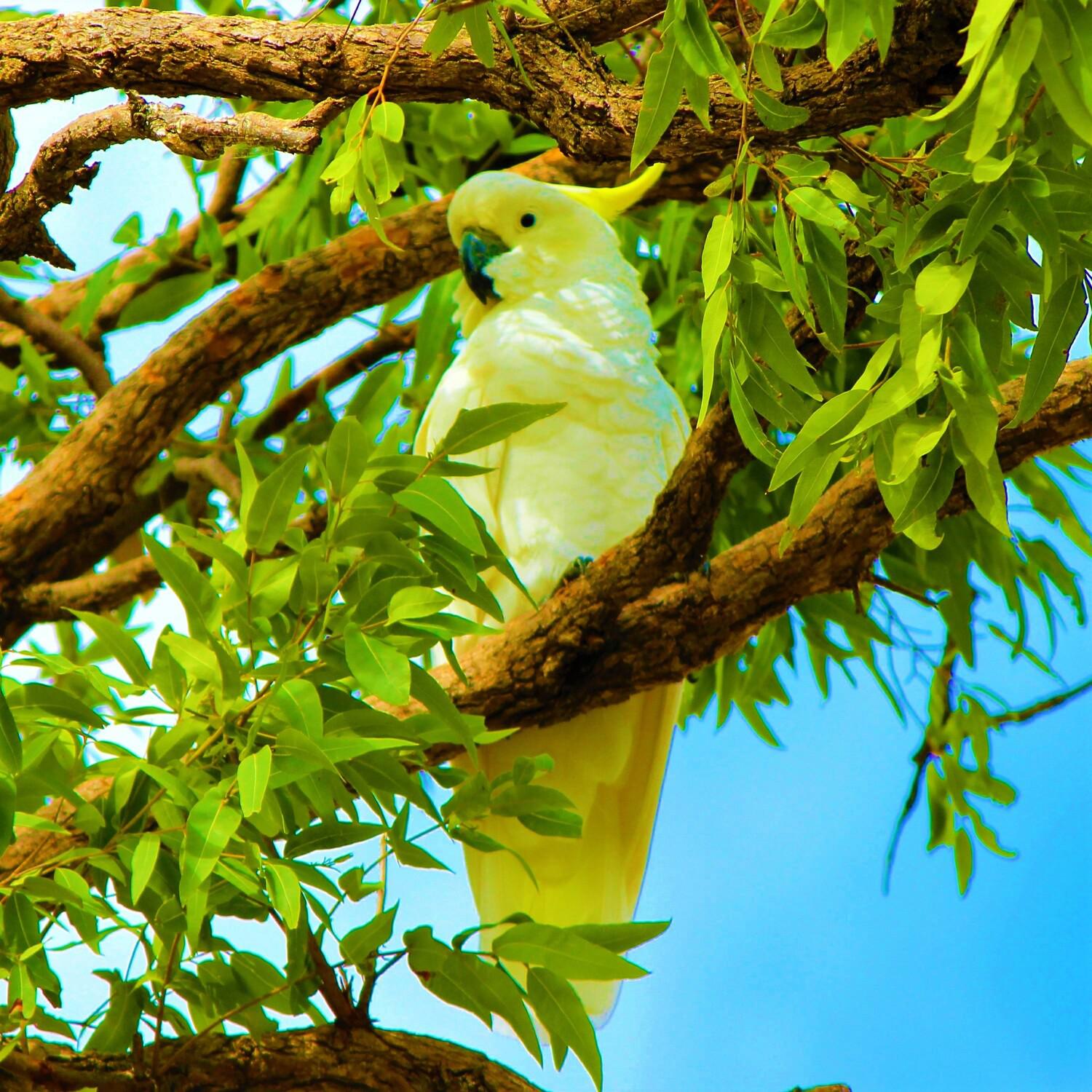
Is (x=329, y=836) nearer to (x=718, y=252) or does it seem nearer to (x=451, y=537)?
(x=451, y=537)

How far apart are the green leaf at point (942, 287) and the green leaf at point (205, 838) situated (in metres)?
0.66

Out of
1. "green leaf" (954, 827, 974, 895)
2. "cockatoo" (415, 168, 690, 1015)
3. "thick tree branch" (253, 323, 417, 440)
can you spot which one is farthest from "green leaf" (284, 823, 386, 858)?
"thick tree branch" (253, 323, 417, 440)

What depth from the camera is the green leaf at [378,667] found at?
969mm

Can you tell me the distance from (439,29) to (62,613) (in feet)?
4.99

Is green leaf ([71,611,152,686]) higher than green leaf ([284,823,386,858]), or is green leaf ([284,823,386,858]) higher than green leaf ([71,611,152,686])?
green leaf ([71,611,152,686])

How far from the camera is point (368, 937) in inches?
46.7

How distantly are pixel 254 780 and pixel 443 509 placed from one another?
30 centimetres

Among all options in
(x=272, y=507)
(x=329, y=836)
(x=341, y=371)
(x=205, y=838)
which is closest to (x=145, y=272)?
(x=341, y=371)

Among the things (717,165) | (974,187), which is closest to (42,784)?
(974,187)

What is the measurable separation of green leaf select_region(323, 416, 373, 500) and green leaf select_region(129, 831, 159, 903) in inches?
12.7

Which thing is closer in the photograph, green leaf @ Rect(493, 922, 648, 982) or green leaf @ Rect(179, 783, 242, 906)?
green leaf @ Rect(179, 783, 242, 906)

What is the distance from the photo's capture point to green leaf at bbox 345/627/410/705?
38.1 inches

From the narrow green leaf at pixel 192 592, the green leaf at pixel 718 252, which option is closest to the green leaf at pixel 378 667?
the narrow green leaf at pixel 192 592

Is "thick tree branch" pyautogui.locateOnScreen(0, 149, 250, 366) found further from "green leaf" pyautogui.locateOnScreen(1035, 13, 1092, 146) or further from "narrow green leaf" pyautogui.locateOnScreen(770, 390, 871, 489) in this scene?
"green leaf" pyautogui.locateOnScreen(1035, 13, 1092, 146)
